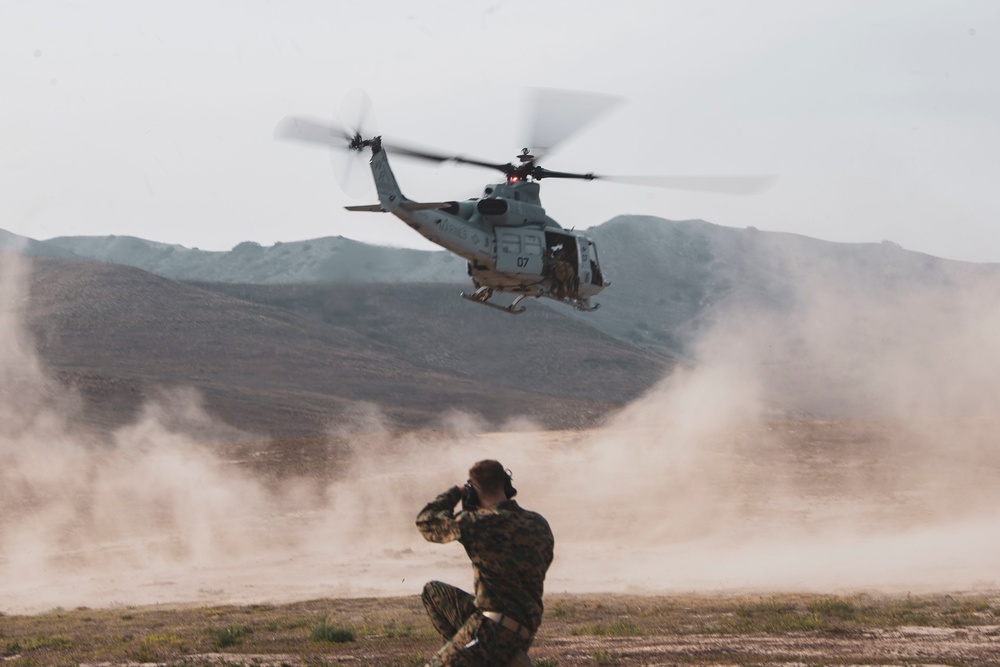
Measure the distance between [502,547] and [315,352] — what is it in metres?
115

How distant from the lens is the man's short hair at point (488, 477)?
717 cm

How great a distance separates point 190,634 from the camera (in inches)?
663

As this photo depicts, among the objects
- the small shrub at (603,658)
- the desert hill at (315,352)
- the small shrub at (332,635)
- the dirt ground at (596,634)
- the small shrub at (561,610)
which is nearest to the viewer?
the small shrub at (603,658)

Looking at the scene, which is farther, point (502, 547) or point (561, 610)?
point (561, 610)

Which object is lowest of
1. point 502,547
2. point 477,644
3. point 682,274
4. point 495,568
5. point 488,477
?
point 477,644

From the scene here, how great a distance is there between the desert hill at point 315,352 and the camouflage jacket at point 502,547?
256ft

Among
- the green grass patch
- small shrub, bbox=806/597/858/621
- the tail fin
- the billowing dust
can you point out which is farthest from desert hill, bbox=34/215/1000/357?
the green grass patch

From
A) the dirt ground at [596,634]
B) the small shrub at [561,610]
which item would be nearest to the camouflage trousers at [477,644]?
the dirt ground at [596,634]

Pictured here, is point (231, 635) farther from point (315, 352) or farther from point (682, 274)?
point (682, 274)

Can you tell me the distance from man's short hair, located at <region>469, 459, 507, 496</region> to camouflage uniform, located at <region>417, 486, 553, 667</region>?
0.12 metres

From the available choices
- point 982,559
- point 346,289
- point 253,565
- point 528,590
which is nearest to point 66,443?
point 253,565

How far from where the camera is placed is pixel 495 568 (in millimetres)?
7270

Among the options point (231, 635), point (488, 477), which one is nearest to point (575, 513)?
point (231, 635)

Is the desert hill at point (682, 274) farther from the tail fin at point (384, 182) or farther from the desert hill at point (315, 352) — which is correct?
the tail fin at point (384, 182)
